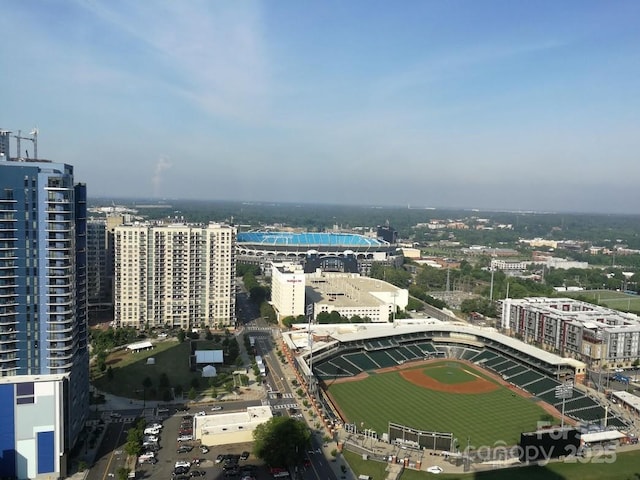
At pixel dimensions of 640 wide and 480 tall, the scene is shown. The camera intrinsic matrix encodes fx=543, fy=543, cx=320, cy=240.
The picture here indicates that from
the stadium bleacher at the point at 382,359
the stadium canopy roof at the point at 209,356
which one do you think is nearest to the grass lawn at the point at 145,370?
the stadium canopy roof at the point at 209,356

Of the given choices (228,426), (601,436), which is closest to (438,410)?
(601,436)

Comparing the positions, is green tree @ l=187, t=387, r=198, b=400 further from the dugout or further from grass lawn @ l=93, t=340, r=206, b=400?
the dugout

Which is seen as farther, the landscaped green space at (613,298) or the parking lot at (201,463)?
the landscaped green space at (613,298)

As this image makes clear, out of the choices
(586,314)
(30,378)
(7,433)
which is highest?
(30,378)

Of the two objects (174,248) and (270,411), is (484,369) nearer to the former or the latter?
(270,411)

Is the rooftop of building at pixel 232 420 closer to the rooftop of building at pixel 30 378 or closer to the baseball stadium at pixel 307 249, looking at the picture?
the rooftop of building at pixel 30 378

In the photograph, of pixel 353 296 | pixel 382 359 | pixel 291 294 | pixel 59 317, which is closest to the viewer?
pixel 59 317

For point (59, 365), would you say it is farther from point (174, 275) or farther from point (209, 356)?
point (174, 275)

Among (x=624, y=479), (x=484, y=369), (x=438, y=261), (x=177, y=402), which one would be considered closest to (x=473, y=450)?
(x=624, y=479)
